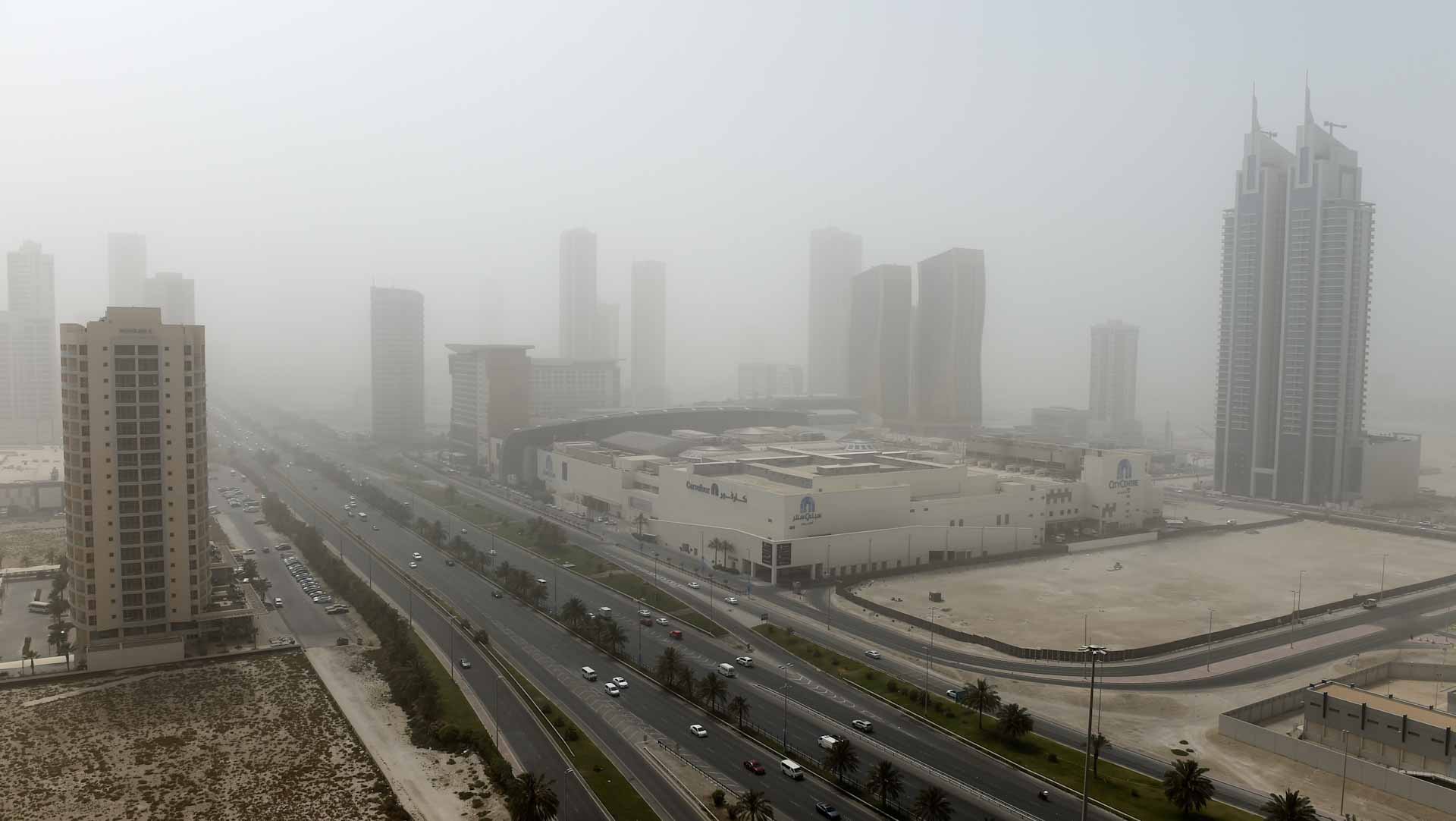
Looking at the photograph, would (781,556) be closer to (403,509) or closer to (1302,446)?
(403,509)

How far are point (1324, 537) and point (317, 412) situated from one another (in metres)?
161

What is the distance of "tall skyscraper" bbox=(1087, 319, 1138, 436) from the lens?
146m

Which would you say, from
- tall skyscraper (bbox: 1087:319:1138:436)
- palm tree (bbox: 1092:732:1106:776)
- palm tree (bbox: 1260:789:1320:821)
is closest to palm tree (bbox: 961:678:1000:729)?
palm tree (bbox: 1092:732:1106:776)

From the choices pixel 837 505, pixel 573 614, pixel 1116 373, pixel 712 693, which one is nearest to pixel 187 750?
pixel 573 614

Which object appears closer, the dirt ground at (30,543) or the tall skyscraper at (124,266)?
the dirt ground at (30,543)

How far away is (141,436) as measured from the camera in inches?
1426

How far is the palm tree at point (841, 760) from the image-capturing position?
80.6 feet

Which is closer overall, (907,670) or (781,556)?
(907,670)

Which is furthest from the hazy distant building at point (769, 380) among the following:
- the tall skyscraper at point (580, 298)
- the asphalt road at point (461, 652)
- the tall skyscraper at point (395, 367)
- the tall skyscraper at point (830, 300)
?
the asphalt road at point (461, 652)

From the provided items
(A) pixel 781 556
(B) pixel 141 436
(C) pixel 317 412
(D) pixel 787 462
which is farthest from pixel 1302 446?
(C) pixel 317 412

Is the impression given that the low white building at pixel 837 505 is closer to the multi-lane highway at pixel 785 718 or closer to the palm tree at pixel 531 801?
the multi-lane highway at pixel 785 718

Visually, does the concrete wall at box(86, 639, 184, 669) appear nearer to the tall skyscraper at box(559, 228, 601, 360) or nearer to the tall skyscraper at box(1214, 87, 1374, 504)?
the tall skyscraper at box(1214, 87, 1374, 504)

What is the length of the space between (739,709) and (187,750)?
1609 centimetres

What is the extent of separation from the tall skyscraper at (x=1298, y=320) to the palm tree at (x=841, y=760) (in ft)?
229
